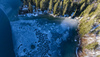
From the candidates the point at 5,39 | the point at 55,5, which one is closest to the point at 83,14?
the point at 55,5

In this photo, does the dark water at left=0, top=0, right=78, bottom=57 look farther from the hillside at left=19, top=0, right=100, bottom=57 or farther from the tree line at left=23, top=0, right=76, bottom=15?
the tree line at left=23, top=0, right=76, bottom=15

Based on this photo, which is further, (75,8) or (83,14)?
(75,8)

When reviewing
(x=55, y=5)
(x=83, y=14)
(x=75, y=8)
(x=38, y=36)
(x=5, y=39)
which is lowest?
(x=38, y=36)

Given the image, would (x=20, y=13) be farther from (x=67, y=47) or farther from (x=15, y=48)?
(x=67, y=47)

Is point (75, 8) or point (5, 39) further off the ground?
point (75, 8)

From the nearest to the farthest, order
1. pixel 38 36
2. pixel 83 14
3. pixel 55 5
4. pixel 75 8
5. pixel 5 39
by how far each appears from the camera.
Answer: pixel 5 39 < pixel 38 36 < pixel 55 5 < pixel 83 14 < pixel 75 8

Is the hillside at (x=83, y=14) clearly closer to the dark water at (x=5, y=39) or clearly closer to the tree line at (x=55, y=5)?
the tree line at (x=55, y=5)

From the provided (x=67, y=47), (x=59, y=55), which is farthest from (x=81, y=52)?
(x=59, y=55)

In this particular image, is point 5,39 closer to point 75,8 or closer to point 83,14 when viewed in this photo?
point 75,8

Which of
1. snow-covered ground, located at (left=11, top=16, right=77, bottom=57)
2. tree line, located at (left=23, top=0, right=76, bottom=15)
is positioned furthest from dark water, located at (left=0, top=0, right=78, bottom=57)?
tree line, located at (left=23, top=0, right=76, bottom=15)
